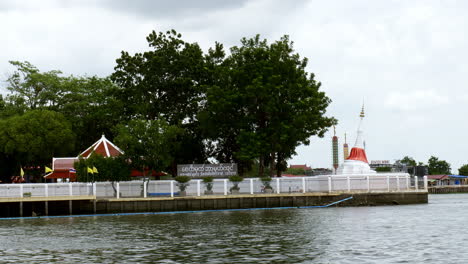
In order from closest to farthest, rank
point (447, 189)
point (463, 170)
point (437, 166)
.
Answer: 1. point (447, 189)
2. point (463, 170)
3. point (437, 166)

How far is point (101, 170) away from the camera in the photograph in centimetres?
5209

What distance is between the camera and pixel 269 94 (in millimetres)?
60062

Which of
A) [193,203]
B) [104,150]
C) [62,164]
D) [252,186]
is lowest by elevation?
[193,203]

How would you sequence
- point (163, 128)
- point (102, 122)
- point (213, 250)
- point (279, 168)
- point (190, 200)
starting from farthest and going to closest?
point (102, 122), point (279, 168), point (163, 128), point (190, 200), point (213, 250)

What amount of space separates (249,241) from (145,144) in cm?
2871

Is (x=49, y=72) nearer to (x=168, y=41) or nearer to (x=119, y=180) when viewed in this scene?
(x=168, y=41)

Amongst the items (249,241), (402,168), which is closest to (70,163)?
(249,241)

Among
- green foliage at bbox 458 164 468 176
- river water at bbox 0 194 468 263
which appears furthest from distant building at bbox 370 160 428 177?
river water at bbox 0 194 468 263

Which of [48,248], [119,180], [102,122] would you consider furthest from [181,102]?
[48,248]

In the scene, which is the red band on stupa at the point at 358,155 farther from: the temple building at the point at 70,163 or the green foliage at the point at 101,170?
the temple building at the point at 70,163

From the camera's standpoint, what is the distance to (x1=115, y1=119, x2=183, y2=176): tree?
54281mm

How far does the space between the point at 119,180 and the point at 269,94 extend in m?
16.8

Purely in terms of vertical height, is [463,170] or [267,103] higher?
[267,103]

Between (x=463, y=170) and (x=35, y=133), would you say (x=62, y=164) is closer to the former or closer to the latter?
(x=35, y=133)
